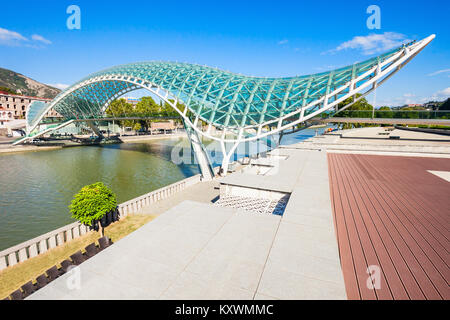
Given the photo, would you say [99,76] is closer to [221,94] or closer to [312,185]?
[221,94]

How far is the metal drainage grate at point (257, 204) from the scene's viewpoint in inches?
263

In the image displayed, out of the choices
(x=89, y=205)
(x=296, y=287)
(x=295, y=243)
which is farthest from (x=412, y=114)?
(x=89, y=205)

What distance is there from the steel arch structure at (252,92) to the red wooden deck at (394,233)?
9263mm

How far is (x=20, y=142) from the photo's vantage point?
125 ft

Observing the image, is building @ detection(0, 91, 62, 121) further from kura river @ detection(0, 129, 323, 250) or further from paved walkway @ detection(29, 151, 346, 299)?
paved walkway @ detection(29, 151, 346, 299)

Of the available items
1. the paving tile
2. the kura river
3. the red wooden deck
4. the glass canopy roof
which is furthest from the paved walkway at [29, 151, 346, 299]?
the glass canopy roof

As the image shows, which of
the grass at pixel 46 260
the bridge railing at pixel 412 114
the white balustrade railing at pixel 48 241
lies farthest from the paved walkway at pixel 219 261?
the bridge railing at pixel 412 114

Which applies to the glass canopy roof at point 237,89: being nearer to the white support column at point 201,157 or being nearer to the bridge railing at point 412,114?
the white support column at point 201,157

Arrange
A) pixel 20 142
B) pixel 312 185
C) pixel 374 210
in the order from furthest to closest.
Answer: pixel 20 142 → pixel 312 185 → pixel 374 210

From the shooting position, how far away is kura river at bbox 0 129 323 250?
36.6 ft

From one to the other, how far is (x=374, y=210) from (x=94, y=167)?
27.2 meters

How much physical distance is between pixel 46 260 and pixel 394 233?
10526mm

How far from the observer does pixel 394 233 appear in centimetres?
469
